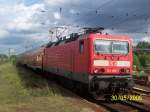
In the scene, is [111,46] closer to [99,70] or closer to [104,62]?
[104,62]

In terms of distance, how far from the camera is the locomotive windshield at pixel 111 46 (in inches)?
640

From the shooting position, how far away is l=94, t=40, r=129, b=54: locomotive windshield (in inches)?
640

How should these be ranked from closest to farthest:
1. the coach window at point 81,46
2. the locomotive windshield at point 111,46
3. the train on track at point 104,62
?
1. the train on track at point 104,62
2. the locomotive windshield at point 111,46
3. the coach window at point 81,46

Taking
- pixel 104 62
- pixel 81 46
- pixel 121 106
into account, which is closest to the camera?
pixel 121 106

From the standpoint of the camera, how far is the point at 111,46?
16.5 meters

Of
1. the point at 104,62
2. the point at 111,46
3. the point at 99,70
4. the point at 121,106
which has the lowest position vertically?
the point at 121,106

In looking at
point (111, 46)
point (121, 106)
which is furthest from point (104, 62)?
point (121, 106)

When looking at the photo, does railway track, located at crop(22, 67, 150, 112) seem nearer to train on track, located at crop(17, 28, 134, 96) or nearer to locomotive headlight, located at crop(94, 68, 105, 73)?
train on track, located at crop(17, 28, 134, 96)

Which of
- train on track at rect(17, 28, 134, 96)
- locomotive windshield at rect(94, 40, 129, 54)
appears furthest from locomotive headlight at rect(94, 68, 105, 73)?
locomotive windshield at rect(94, 40, 129, 54)

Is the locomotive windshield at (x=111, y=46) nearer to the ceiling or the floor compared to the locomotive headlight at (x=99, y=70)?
nearer to the ceiling

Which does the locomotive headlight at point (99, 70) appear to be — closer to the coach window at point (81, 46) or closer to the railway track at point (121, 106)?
the railway track at point (121, 106)

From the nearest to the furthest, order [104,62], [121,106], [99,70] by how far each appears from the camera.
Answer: [121,106] < [99,70] < [104,62]

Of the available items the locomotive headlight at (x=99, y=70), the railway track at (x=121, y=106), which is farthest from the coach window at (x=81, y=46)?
the railway track at (x=121, y=106)

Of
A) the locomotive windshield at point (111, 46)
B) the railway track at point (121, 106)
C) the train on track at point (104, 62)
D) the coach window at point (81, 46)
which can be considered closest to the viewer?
the railway track at point (121, 106)
